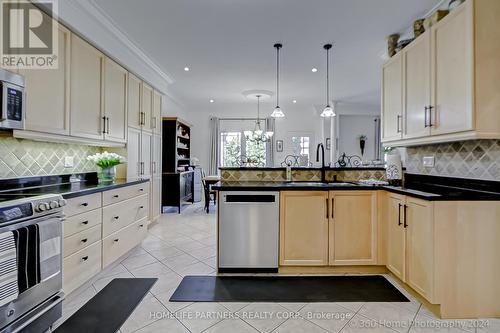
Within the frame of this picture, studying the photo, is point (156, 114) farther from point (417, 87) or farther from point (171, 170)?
point (417, 87)

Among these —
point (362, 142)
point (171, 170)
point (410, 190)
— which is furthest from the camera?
point (362, 142)

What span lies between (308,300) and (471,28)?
8.10 ft

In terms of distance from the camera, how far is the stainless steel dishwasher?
2693 millimetres

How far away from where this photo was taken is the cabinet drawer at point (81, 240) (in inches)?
81.9

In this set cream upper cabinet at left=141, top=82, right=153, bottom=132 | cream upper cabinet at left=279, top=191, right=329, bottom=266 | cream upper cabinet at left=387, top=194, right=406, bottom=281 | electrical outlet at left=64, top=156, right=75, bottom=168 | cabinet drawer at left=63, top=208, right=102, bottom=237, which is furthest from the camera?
cream upper cabinet at left=141, top=82, right=153, bottom=132

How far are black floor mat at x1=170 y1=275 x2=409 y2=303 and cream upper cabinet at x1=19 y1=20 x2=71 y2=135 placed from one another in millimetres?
1902

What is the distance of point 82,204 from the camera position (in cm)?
225

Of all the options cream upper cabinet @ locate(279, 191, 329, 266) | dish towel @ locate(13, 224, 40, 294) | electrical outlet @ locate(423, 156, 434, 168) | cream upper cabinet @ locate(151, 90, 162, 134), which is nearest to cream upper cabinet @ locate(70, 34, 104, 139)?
dish towel @ locate(13, 224, 40, 294)

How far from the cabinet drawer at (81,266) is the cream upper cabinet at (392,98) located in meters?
3.29

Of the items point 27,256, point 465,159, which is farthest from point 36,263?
point 465,159

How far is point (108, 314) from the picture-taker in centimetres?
201

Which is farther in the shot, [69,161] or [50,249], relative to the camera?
[69,161]
